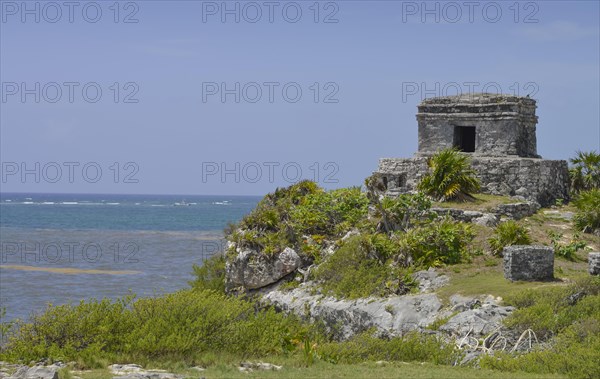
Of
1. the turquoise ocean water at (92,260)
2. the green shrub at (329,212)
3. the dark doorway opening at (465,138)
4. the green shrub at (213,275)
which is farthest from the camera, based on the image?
the turquoise ocean water at (92,260)

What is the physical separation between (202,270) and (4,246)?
43378 millimetres

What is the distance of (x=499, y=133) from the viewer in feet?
104

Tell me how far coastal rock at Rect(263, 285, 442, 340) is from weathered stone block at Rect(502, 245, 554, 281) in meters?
2.04

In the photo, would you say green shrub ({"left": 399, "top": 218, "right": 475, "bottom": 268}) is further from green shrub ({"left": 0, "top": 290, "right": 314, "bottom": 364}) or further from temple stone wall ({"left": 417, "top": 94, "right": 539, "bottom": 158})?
temple stone wall ({"left": 417, "top": 94, "right": 539, "bottom": 158})

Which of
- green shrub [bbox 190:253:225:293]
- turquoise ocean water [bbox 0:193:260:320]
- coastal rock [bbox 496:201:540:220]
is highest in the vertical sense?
coastal rock [bbox 496:201:540:220]

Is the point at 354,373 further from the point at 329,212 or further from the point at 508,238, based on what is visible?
the point at 329,212

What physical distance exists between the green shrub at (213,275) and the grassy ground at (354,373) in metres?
14.5

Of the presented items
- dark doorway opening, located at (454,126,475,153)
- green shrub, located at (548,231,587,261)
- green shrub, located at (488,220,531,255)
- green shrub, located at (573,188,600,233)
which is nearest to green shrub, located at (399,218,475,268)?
green shrub, located at (488,220,531,255)

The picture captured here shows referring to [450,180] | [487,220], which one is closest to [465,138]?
[450,180]

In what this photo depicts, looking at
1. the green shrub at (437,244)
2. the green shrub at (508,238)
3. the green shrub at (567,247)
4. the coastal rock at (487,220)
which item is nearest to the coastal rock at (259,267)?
the green shrub at (437,244)

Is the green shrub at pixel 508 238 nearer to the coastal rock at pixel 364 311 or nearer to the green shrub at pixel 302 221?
the coastal rock at pixel 364 311

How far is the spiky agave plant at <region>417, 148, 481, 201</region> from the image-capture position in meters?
28.9

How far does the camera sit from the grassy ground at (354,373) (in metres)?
15.6

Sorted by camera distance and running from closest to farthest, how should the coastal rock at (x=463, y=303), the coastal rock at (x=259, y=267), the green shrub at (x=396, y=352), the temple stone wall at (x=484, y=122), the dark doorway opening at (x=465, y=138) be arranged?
the green shrub at (x=396, y=352)
the coastal rock at (x=463, y=303)
the coastal rock at (x=259, y=267)
the temple stone wall at (x=484, y=122)
the dark doorway opening at (x=465, y=138)
